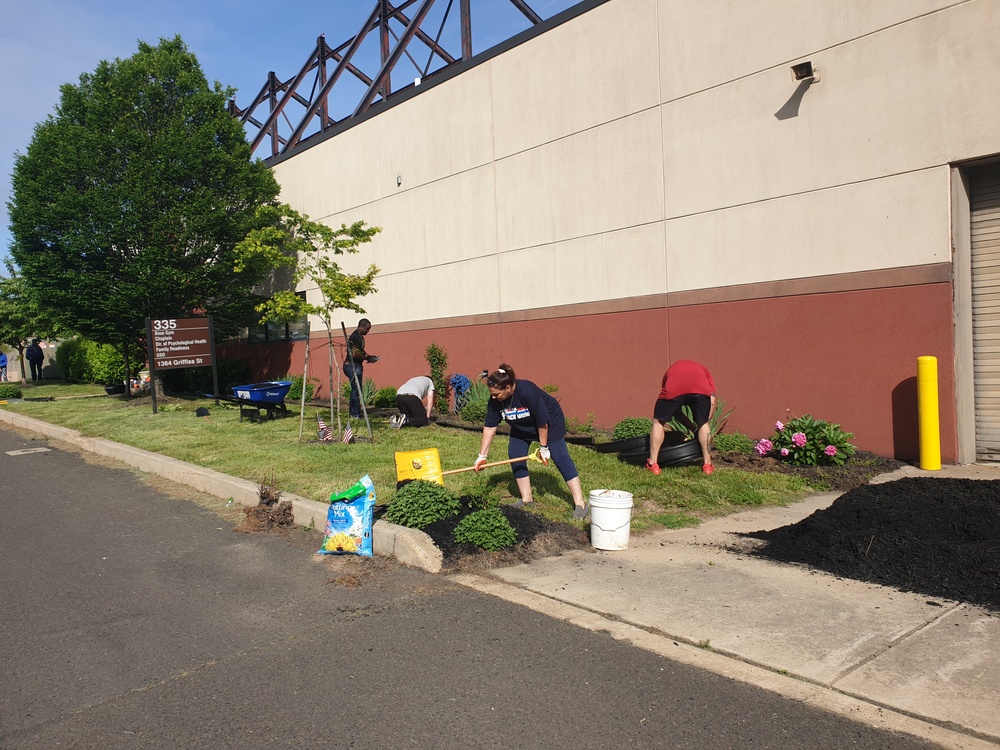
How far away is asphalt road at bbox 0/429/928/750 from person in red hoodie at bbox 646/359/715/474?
3.94 metres

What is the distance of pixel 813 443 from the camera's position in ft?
29.7

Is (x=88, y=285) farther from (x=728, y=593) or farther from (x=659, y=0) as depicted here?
(x=728, y=593)

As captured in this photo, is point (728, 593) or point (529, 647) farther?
point (728, 593)

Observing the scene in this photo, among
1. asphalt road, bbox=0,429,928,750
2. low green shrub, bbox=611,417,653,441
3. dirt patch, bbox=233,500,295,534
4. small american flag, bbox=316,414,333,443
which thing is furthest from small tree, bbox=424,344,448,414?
asphalt road, bbox=0,429,928,750

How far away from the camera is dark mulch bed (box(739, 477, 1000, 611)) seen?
5039 millimetres

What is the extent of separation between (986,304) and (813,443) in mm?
2453

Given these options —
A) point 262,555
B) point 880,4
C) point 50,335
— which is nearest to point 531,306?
point 880,4

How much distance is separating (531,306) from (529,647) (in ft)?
32.2

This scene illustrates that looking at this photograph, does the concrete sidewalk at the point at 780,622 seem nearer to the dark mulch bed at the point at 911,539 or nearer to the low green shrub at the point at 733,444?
the dark mulch bed at the point at 911,539

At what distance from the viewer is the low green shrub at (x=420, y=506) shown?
21.2ft

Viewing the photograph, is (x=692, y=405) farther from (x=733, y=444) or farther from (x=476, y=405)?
(x=476, y=405)

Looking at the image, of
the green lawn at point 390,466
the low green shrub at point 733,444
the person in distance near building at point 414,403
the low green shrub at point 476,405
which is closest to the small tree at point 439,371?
the low green shrub at point 476,405

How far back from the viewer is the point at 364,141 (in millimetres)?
17875

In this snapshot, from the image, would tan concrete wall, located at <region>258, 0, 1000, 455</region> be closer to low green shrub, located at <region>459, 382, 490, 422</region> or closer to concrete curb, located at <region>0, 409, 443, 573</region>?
low green shrub, located at <region>459, 382, 490, 422</region>
